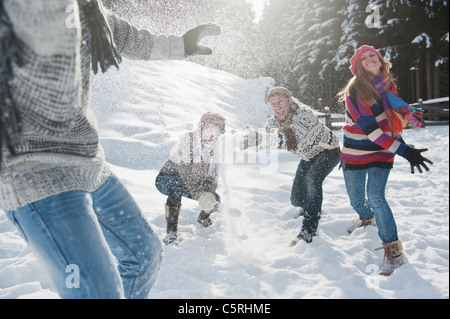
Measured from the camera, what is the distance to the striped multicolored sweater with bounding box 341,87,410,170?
2.65m

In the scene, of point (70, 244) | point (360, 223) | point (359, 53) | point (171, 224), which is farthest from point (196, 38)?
point (360, 223)

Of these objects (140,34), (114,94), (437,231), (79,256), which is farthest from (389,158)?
(114,94)

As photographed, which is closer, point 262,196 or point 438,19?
point 262,196

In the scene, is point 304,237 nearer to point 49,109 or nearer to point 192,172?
point 192,172

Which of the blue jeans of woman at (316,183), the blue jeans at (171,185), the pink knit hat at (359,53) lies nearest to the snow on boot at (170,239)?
the blue jeans at (171,185)

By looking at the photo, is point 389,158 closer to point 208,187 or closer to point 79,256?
point 208,187

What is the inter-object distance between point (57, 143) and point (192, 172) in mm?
2533

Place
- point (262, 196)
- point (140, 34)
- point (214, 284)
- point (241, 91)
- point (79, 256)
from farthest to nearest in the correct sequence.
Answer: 1. point (241, 91)
2. point (262, 196)
3. point (214, 284)
4. point (140, 34)
5. point (79, 256)

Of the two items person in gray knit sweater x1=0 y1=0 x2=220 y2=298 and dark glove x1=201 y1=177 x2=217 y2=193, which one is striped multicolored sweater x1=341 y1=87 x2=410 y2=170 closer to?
dark glove x1=201 y1=177 x2=217 y2=193

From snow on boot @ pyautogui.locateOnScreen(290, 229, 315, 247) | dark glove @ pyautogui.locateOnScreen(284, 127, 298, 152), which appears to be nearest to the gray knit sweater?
dark glove @ pyautogui.locateOnScreen(284, 127, 298, 152)

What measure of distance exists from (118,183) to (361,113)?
219 cm

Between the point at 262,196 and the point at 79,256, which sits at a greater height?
the point at 79,256

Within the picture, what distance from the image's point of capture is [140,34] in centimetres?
174

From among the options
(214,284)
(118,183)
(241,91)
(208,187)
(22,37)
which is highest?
(241,91)
